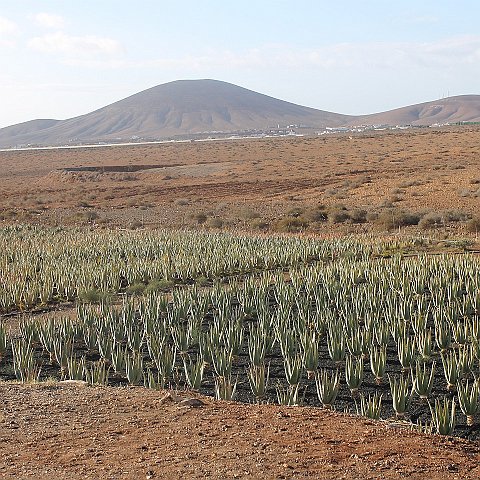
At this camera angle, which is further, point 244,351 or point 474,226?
Result: point 474,226

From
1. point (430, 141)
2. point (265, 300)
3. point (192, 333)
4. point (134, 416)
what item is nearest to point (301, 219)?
point (265, 300)

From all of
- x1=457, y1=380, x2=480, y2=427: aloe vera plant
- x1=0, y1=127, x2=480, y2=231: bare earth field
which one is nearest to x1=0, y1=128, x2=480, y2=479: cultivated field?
x1=457, y1=380, x2=480, y2=427: aloe vera plant

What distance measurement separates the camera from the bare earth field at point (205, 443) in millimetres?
5418

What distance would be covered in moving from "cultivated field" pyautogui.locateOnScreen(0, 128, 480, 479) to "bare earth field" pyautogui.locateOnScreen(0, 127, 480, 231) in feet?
10.1

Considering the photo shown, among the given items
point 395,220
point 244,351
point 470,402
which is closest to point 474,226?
point 395,220

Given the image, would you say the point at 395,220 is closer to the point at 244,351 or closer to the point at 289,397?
the point at 244,351

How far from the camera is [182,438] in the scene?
6133mm

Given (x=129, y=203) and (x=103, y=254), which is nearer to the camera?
(x=103, y=254)

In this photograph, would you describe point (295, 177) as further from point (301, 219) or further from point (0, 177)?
point (0, 177)

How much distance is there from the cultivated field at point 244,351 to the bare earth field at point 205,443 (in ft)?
0.07

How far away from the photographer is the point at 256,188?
4409cm

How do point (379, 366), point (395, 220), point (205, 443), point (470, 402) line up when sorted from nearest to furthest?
point (205, 443) → point (470, 402) → point (379, 366) → point (395, 220)

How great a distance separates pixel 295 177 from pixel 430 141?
33107 mm

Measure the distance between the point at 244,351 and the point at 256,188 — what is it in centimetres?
3403
